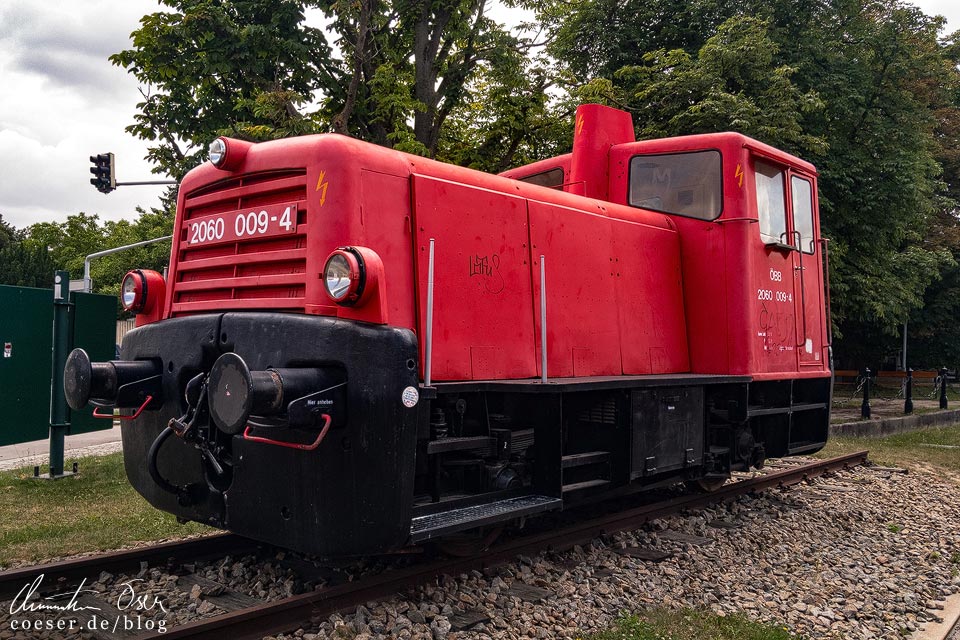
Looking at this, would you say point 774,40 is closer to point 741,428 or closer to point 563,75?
point 563,75

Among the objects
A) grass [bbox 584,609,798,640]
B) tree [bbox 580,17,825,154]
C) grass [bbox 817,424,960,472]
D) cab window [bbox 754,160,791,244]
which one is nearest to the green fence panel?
grass [bbox 584,609,798,640]

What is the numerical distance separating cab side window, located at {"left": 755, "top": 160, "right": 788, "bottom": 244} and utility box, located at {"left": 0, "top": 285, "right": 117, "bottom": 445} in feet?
23.9

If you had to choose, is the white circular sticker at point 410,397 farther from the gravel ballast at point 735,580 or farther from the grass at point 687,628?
the grass at point 687,628

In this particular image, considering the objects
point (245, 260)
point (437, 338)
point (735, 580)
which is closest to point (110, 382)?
point (245, 260)

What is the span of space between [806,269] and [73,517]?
7.16 metres

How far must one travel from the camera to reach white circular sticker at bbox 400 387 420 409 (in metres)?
3.70

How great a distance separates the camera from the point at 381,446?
3.68 metres

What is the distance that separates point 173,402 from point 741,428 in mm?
4736

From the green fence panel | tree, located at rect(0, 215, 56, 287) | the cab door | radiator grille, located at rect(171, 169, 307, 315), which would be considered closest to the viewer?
radiator grille, located at rect(171, 169, 307, 315)

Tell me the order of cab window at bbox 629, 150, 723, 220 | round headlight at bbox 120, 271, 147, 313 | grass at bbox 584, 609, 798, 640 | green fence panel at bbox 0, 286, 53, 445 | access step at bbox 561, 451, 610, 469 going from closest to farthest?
grass at bbox 584, 609, 798, 640 → access step at bbox 561, 451, 610, 469 → round headlight at bbox 120, 271, 147, 313 → cab window at bbox 629, 150, 723, 220 → green fence panel at bbox 0, 286, 53, 445

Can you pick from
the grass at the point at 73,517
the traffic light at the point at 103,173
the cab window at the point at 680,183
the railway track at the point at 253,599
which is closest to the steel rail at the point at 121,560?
the railway track at the point at 253,599

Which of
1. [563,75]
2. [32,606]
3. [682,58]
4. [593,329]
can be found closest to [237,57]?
[563,75]

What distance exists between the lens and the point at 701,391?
Result: 6.14 m

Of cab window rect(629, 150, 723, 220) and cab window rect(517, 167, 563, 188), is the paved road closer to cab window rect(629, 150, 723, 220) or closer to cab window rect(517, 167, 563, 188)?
cab window rect(517, 167, 563, 188)
